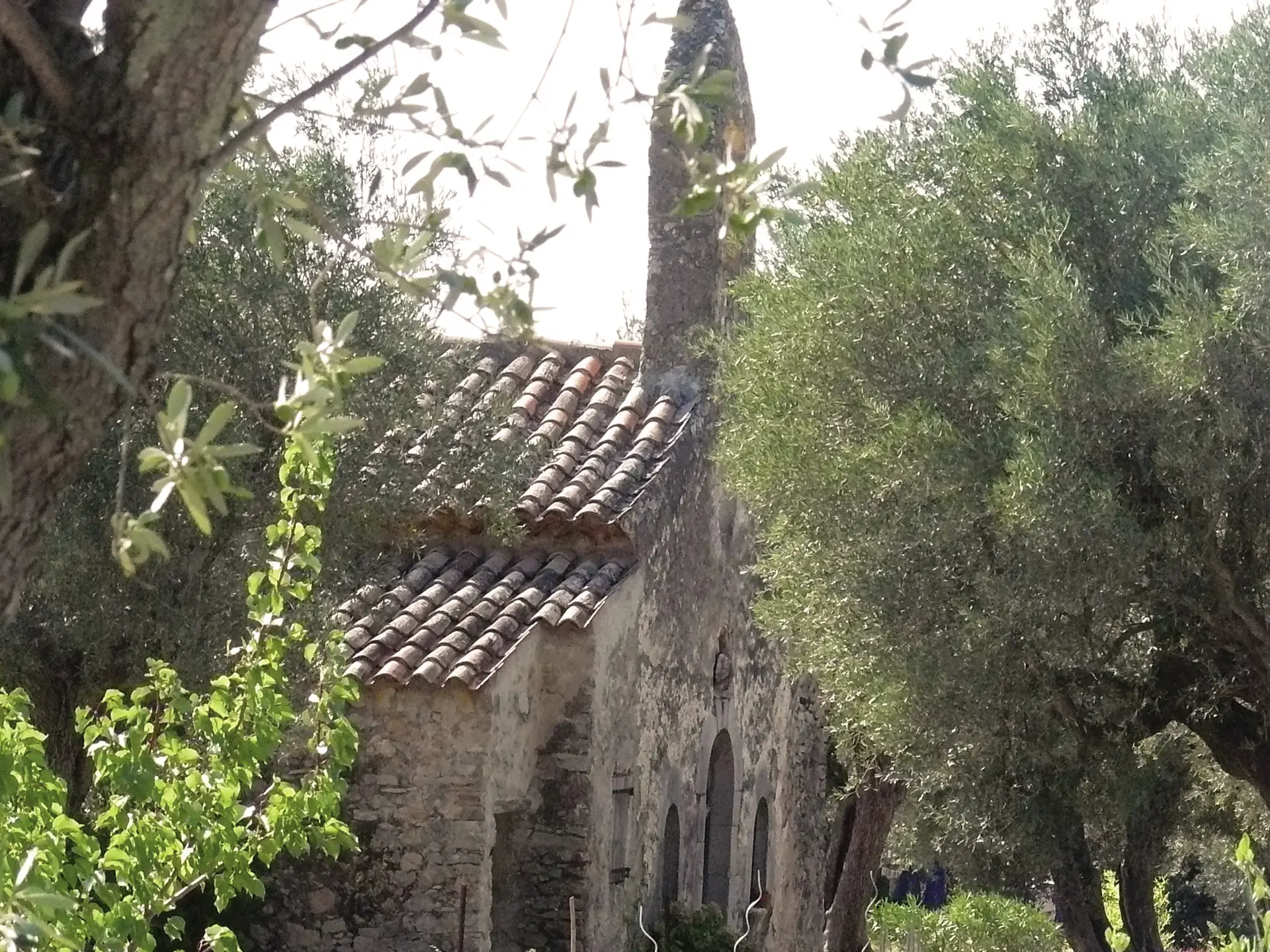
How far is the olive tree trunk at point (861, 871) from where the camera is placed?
1652cm

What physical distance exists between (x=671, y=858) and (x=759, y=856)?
96.2 inches

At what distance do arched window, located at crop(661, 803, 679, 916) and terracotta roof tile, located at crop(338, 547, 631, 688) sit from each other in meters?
2.47

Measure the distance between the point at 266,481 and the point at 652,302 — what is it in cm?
517

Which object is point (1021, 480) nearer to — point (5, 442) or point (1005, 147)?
point (1005, 147)

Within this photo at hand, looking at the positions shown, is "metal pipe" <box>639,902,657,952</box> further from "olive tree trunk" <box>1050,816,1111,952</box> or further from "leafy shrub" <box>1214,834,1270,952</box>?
"leafy shrub" <box>1214,834,1270,952</box>

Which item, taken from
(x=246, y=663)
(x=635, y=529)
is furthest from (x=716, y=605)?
(x=246, y=663)

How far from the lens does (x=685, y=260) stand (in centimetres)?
1286

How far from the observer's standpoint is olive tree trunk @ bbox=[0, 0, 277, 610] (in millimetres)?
1847

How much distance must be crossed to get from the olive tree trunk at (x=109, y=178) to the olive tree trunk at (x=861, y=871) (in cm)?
1519

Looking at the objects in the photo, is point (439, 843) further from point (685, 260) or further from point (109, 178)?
point (109, 178)

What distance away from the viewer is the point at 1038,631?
838cm

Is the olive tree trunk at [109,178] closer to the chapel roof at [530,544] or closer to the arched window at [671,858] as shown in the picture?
the chapel roof at [530,544]

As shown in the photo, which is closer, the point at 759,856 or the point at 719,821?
the point at 719,821

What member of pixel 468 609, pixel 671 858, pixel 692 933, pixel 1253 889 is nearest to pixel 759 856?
pixel 671 858
